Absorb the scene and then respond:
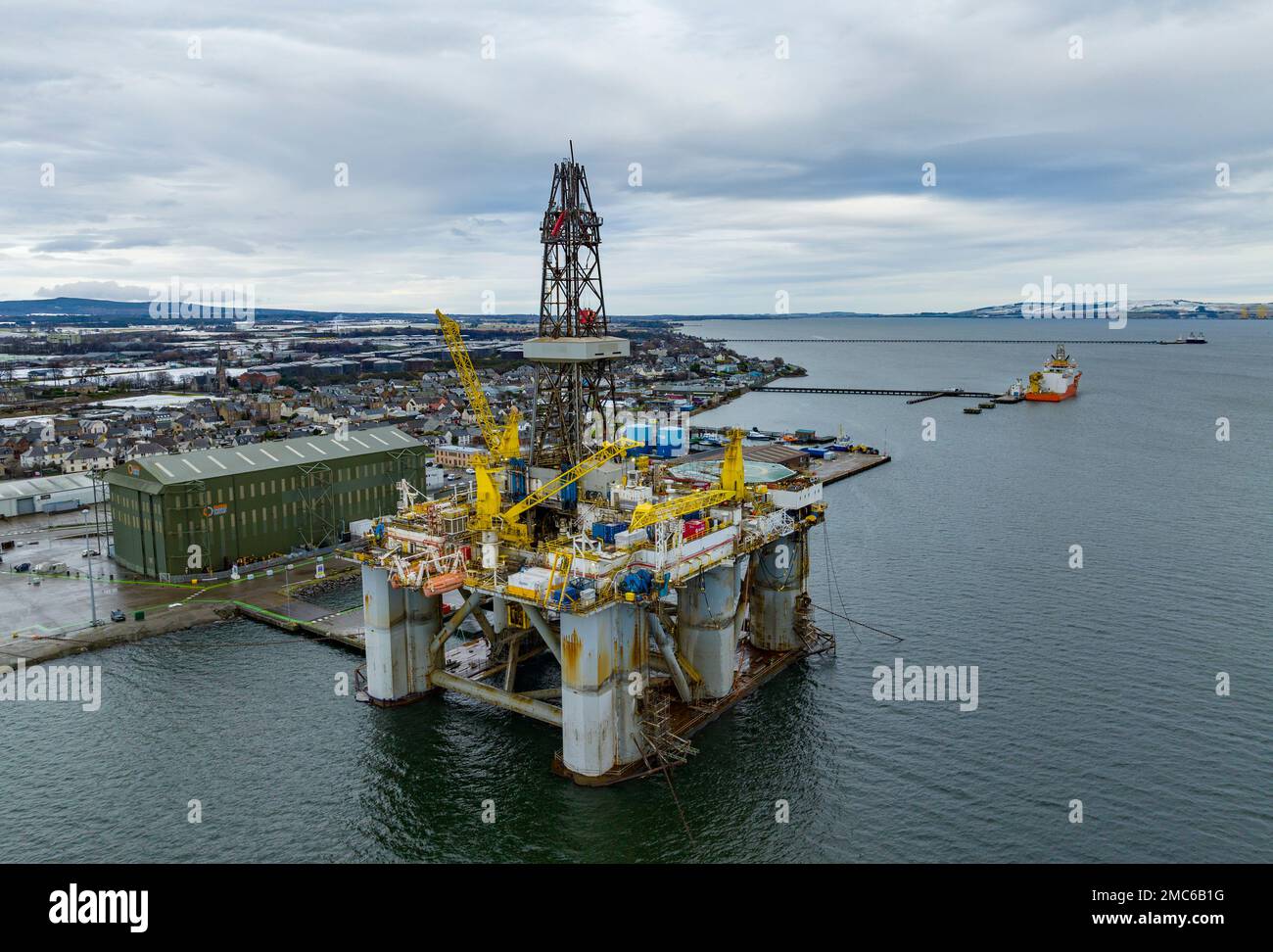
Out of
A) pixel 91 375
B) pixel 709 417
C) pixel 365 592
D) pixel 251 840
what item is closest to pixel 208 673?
pixel 365 592

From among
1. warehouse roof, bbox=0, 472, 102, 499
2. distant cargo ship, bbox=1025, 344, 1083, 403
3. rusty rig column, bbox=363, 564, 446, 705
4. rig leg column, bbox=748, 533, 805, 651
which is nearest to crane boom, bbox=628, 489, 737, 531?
rig leg column, bbox=748, 533, 805, 651

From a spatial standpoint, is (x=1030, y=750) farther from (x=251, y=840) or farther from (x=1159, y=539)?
(x=1159, y=539)

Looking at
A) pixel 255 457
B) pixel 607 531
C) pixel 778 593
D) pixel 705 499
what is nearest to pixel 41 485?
pixel 255 457

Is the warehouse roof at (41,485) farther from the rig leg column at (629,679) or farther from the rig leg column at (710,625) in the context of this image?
the rig leg column at (629,679)

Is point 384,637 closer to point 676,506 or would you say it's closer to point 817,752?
point 676,506

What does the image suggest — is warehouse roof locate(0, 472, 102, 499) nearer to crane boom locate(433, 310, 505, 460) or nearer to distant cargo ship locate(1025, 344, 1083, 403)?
crane boom locate(433, 310, 505, 460)

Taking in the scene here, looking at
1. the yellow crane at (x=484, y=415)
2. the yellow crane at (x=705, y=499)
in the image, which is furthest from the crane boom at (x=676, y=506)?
the yellow crane at (x=484, y=415)
